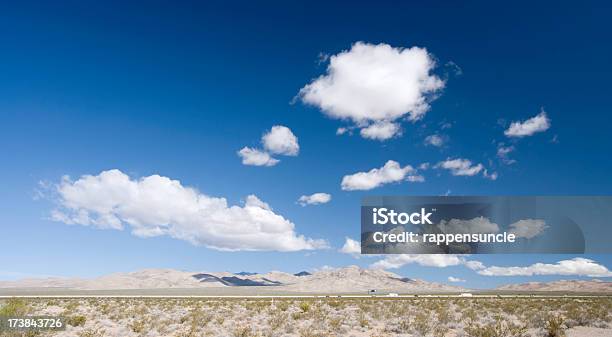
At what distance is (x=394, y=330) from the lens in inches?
1030

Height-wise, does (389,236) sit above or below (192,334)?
above

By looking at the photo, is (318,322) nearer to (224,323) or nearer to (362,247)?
(224,323)

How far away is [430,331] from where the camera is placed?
83.3 feet

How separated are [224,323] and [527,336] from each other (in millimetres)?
17720

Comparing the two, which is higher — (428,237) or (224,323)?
(428,237)

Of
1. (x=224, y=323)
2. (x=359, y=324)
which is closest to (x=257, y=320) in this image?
(x=224, y=323)

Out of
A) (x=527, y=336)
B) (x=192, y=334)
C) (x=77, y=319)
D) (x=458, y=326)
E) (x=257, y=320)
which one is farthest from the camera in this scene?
(x=257, y=320)

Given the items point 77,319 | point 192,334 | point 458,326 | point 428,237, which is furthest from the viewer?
point 428,237

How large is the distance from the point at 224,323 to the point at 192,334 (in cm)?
597

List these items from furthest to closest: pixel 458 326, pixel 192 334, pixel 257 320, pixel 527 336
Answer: pixel 257 320, pixel 458 326, pixel 192 334, pixel 527 336

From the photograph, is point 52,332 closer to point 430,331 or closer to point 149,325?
point 149,325

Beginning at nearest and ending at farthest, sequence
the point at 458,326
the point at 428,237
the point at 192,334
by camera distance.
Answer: the point at 192,334, the point at 458,326, the point at 428,237

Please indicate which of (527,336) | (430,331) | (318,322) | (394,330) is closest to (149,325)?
(318,322)

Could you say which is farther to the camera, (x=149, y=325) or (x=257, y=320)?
(x=257, y=320)
